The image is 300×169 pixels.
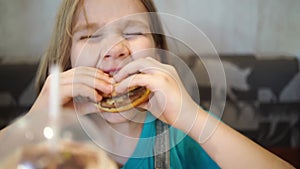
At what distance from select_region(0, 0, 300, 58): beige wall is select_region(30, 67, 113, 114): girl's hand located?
0.27ft

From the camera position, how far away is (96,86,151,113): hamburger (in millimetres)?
405

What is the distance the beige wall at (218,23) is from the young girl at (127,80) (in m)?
0.03

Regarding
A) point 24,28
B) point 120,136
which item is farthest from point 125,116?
point 24,28

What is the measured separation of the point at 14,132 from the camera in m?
0.43

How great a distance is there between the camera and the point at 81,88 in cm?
40

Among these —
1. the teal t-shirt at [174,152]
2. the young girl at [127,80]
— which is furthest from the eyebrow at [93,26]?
the teal t-shirt at [174,152]

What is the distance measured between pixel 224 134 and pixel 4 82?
0.26 meters

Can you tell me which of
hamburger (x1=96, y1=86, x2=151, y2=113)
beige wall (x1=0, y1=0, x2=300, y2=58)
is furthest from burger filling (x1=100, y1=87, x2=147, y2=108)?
beige wall (x1=0, y1=0, x2=300, y2=58)

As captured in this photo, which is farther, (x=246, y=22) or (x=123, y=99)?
(x=246, y=22)

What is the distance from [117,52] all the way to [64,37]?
0.07 metres

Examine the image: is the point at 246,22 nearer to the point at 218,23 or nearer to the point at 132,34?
the point at 218,23

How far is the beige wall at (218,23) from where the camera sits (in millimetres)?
483

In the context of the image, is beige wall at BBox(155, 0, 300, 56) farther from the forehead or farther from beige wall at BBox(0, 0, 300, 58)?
the forehead

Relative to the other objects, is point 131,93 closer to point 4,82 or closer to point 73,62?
point 73,62
